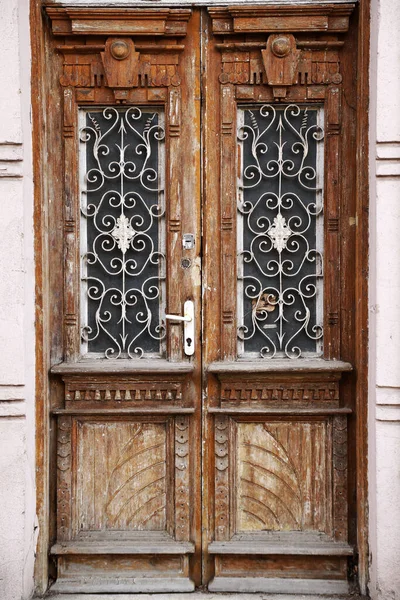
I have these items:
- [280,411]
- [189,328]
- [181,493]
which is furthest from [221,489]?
[189,328]

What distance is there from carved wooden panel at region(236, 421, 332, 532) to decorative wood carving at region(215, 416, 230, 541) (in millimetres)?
72

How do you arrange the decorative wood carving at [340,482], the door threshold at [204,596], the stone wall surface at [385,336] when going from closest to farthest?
the stone wall surface at [385,336], the door threshold at [204,596], the decorative wood carving at [340,482]

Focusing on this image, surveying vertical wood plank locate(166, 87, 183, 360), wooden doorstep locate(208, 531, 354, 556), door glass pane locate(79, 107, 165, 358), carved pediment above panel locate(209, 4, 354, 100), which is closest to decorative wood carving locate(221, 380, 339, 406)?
vertical wood plank locate(166, 87, 183, 360)

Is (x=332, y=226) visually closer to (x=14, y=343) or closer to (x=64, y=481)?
(x=14, y=343)

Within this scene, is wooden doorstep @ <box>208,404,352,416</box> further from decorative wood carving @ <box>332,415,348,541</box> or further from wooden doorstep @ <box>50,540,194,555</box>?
wooden doorstep @ <box>50,540,194,555</box>

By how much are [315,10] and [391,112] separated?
0.70 metres

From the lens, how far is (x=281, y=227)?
3336mm

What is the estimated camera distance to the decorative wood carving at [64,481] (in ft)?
11.0

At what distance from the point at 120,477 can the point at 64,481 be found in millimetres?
293

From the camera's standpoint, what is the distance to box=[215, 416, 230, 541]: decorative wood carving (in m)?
3.34

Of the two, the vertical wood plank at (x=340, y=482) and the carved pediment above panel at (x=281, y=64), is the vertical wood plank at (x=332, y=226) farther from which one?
the vertical wood plank at (x=340, y=482)

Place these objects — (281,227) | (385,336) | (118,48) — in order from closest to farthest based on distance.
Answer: (385,336) < (118,48) < (281,227)

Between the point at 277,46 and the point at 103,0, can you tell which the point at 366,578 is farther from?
the point at 103,0

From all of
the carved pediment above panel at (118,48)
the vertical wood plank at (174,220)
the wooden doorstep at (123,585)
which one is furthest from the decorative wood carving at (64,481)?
the carved pediment above panel at (118,48)
